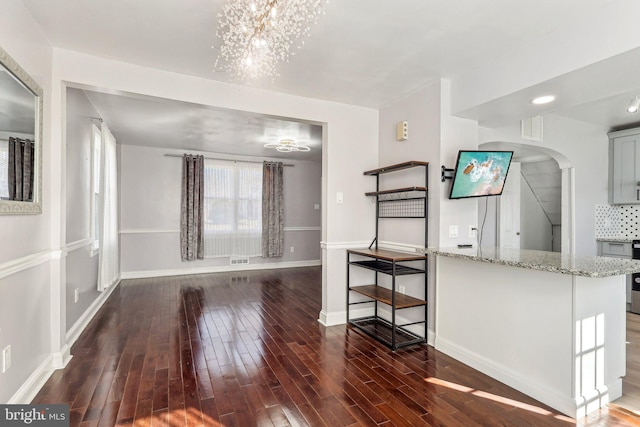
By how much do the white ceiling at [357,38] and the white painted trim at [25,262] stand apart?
158 cm

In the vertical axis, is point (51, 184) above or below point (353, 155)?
below

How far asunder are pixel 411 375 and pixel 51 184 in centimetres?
314

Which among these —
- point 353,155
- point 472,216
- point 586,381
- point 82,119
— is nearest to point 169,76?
point 82,119

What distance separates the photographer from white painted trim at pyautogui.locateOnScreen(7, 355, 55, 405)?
75.1 inches

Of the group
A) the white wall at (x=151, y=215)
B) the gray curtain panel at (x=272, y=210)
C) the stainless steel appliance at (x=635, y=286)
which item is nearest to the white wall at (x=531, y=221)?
the stainless steel appliance at (x=635, y=286)

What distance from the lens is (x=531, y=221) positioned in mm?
5969

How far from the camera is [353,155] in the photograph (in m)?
3.74

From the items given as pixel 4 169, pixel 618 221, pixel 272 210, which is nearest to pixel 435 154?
pixel 4 169

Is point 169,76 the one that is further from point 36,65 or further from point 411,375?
point 411,375

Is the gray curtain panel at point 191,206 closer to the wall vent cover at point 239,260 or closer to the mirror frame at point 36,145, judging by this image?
the wall vent cover at point 239,260

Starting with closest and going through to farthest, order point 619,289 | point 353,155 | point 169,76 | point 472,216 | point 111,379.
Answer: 1. point 619,289
2. point 111,379
3. point 169,76
4. point 472,216
5. point 353,155

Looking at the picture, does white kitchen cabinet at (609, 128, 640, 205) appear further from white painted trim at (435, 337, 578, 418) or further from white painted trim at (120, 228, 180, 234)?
white painted trim at (120, 228, 180, 234)

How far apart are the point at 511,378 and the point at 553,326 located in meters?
0.51

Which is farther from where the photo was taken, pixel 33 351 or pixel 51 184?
pixel 51 184
